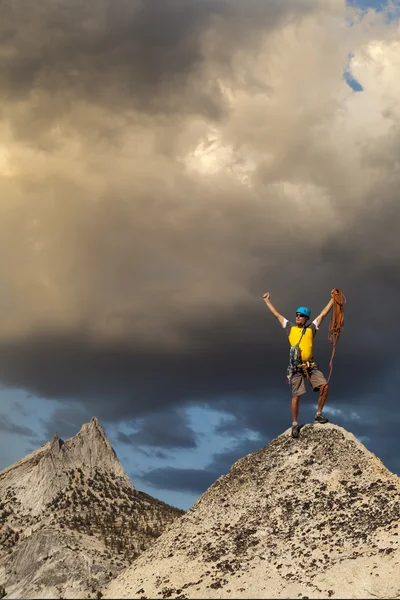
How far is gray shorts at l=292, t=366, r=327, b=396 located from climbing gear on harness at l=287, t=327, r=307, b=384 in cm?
22

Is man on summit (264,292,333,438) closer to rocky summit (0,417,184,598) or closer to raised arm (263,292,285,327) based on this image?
raised arm (263,292,285,327)

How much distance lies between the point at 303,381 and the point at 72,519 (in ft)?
104

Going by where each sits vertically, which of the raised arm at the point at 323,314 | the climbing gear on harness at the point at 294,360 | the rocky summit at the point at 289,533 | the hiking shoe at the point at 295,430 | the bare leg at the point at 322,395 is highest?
the raised arm at the point at 323,314

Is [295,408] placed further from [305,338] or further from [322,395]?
[305,338]

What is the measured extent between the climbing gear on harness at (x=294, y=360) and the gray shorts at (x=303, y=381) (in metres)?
0.22

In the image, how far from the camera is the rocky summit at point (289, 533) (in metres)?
25.1

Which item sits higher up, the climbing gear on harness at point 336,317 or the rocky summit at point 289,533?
the climbing gear on harness at point 336,317

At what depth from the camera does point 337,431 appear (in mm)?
32969

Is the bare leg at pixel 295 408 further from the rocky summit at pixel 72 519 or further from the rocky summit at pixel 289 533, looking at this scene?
the rocky summit at pixel 72 519

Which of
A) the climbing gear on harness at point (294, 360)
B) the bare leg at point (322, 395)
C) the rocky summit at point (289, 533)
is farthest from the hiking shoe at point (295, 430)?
the climbing gear on harness at point (294, 360)

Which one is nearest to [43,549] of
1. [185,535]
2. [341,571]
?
[185,535]

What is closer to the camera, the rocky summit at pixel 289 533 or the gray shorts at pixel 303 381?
the rocky summit at pixel 289 533

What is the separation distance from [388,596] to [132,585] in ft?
34.3

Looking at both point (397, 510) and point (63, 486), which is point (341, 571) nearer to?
point (397, 510)
